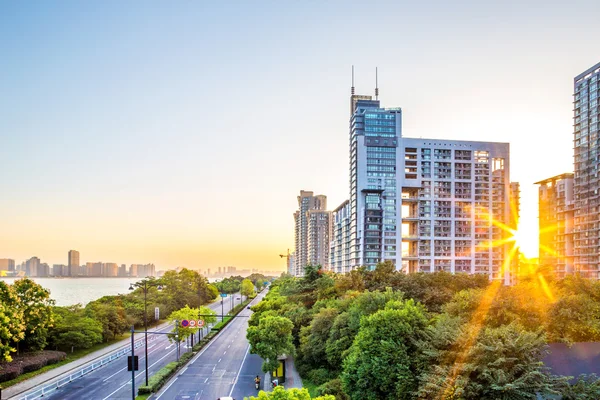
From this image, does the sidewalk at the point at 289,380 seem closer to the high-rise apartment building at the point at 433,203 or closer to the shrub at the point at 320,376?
the shrub at the point at 320,376

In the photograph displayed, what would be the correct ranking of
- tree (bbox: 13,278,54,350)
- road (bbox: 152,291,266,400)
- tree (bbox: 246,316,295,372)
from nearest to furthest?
road (bbox: 152,291,266,400) < tree (bbox: 246,316,295,372) < tree (bbox: 13,278,54,350)

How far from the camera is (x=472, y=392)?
20.4 metres

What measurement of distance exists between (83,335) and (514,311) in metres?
40.4

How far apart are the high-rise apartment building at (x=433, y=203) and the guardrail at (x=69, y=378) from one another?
Answer: 201 ft

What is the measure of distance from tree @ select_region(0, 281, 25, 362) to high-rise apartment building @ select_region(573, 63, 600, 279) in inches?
3252

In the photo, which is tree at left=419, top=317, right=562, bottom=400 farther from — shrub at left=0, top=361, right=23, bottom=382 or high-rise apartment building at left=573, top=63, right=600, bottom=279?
high-rise apartment building at left=573, top=63, right=600, bottom=279

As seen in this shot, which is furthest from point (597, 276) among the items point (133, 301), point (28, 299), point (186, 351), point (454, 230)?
point (28, 299)

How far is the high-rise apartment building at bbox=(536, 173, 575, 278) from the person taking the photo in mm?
96625

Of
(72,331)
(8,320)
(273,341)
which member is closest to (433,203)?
(273,341)

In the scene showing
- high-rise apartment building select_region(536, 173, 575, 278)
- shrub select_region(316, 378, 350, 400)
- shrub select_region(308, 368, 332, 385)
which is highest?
high-rise apartment building select_region(536, 173, 575, 278)

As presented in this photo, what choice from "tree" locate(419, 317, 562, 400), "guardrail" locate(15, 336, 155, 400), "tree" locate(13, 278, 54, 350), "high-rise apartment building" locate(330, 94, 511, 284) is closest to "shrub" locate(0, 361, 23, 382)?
"guardrail" locate(15, 336, 155, 400)

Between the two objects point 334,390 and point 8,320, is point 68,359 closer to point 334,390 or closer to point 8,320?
point 8,320

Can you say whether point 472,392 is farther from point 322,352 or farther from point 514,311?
point 322,352

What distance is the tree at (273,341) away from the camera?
120ft
